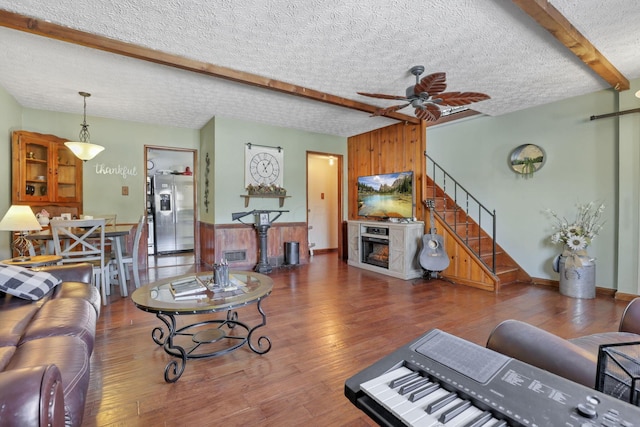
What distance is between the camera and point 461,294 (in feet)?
12.5

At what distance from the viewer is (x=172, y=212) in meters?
7.01

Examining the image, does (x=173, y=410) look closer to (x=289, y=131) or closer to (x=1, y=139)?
(x=1, y=139)

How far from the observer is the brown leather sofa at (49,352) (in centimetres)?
82

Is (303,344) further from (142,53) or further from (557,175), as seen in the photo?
(557,175)

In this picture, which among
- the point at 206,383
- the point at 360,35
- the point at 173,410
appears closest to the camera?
the point at 173,410

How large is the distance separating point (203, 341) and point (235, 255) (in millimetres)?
2999

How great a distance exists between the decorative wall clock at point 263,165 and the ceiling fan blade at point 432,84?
3208 millimetres

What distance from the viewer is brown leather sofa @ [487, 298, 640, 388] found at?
1038 mm

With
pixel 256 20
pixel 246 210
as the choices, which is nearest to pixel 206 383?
pixel 256 20

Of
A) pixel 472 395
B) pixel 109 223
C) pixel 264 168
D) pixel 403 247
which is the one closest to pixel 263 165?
pixel 264 168

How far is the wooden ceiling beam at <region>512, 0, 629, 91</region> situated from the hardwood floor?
97.0 inches

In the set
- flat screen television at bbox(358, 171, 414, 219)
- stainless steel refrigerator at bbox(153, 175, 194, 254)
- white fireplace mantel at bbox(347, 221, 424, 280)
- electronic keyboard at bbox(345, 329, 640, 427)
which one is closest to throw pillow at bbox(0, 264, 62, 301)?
electronic keyboard at bbox(345, 329, 640, 427)

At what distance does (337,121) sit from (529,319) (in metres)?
3.89

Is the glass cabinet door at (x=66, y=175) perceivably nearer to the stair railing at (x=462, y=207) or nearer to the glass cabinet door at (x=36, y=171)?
the glass cabinet door at (x=36, y=171)
